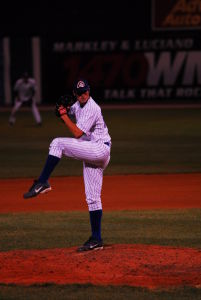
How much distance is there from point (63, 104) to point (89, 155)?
2.03ft

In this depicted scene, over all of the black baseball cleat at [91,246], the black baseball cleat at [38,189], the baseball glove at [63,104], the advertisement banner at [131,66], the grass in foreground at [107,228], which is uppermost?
the baseball glove at [63,104]

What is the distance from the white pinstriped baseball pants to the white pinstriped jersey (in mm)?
123

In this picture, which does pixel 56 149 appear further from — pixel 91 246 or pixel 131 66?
pixel 131 66

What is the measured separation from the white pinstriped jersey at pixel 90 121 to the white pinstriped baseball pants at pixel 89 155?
0.40 ft

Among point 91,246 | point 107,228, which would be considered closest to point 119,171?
point 107,228

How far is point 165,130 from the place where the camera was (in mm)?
26031

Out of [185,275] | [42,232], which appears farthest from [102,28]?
[185,275]

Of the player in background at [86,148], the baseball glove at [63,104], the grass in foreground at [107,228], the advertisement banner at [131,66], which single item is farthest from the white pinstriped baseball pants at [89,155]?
the advertisement banner at [131,66]

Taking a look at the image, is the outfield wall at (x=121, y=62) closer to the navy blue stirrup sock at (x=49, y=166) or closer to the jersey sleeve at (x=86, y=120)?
the jersey sleeve at (x=86, y=120)

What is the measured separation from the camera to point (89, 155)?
28.6ft

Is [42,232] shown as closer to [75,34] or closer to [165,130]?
[165,130]

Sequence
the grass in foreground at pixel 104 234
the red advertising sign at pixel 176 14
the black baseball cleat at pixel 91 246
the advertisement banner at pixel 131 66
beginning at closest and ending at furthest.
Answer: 1. the grass in foreground at pixel 104 234
2. the black baseball cleat at pixel 91 246
3. the red advertising sign at pixel 176 14
4. the advertisement banner at pixel 131 66

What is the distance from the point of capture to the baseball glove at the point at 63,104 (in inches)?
340

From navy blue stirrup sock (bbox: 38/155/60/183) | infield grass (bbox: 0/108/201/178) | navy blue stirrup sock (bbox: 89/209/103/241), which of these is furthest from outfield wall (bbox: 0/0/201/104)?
navy blue stirrup sock (bbox: 38/155/60/183)
